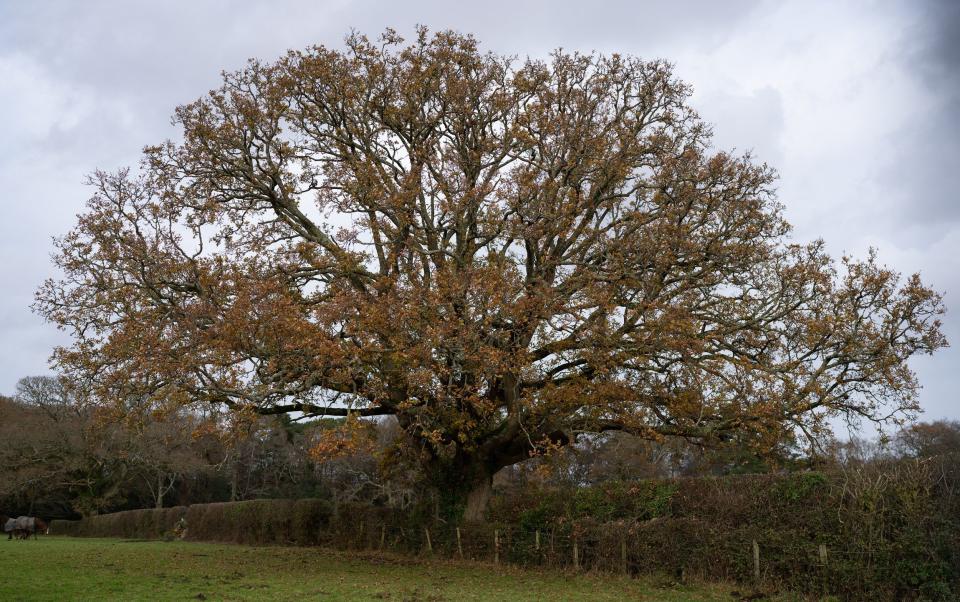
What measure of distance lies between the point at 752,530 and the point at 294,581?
10.1 m

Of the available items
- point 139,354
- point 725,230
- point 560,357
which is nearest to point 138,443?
point 139,354

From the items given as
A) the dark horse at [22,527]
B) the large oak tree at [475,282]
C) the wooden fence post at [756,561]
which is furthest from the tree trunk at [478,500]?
the dark horse at [22,527]

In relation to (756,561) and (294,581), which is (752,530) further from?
(294,581)

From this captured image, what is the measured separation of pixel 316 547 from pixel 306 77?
60.4ft

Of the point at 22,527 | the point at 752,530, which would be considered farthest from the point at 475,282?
the point at 22,527

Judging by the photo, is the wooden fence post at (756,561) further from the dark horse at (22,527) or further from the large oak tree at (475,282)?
the dark horse at (22,527)

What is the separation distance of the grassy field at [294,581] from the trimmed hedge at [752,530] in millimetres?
866

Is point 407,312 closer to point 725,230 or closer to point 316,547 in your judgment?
point 725,230

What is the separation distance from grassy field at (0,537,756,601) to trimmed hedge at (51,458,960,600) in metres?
0.87

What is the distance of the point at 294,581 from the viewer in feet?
51.8

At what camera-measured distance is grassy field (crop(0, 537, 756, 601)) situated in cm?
1327

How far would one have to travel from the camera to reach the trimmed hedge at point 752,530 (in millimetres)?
12383

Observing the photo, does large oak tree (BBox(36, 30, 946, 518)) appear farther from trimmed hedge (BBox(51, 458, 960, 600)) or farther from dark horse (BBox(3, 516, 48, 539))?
dark horse (BBox(3, 516, 48, 539))

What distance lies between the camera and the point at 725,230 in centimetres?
1905
